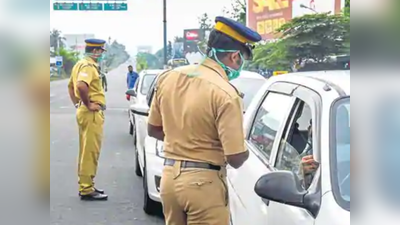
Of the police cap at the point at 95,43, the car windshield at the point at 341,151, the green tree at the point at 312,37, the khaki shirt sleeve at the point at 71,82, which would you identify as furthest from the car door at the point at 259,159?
the green tree at the point at 312,37

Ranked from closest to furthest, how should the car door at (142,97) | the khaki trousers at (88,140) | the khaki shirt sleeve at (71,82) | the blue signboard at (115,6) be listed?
the khaki trousers at (88,140) < the khaki shirt sleeve at (71,82) < the car door at (142,97) < the blue signboard at (115,6)

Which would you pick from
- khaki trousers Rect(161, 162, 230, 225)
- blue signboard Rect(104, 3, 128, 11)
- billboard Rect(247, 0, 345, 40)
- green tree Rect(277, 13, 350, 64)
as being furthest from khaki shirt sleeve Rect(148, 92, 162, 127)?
blue signboard Rect(104, 3, 128, 11)

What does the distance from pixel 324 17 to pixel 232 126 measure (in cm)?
1215

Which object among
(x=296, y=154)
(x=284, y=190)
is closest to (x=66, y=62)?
(x=296, y=154)

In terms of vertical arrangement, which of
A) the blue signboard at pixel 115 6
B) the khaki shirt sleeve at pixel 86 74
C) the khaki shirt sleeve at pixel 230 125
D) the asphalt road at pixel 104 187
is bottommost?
the asphalt road at pixel 104 187

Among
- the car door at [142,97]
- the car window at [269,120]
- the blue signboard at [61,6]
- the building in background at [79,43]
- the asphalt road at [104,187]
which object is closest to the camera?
the blue signboard at [61,6]

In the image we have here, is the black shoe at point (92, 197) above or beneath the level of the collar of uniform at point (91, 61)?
beneath

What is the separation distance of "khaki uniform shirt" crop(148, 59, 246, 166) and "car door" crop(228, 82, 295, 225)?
427 millimetres

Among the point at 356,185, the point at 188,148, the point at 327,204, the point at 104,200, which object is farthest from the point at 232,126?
the point at 104,200

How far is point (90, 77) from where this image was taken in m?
6.58

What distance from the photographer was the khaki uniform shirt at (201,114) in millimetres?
2957

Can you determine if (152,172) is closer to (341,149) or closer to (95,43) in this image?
(95,43)

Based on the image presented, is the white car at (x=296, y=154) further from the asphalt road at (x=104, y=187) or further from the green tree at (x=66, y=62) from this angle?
the green tree at (x=66, y=62)

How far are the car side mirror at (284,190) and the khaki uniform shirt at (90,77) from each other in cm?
411
